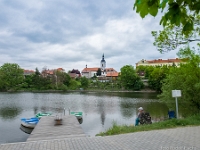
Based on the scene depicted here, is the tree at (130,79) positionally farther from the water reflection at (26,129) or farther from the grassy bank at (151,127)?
the grassy bank at (151,127)

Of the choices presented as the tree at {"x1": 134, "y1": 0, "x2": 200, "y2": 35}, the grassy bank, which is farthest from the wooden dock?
the tree at {"x1": 134, "y1": 0, "x2": 200, "y2": 35}

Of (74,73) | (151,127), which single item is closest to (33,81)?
(74,73)

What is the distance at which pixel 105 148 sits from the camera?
20.1 feet

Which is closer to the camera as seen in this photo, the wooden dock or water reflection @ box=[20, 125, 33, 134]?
the wooden dock

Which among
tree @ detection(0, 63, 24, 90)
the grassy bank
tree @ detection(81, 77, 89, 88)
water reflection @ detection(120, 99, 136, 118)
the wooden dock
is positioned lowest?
water reflection @ detection(120, 99, 136, 118)

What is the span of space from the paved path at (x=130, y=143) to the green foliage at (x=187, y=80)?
7.55 meters

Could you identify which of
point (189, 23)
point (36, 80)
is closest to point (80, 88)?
point (36, 80)

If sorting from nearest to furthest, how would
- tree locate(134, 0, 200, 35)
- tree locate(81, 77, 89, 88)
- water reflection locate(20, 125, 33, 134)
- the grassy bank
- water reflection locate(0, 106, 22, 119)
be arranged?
tree locate(134, 0, 200, 35) → the grassy bank → water reflection locate(20, 125, 33, 134) → water reflection locate(0, 106, 22, 119) → tree locate(81, 77, 89, 88)

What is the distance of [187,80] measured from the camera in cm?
1453

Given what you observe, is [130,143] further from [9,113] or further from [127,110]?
[9,113]

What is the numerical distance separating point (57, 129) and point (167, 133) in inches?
263

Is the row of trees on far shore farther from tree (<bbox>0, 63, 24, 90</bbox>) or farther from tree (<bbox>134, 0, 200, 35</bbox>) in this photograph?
tree (<bbox>134, 0, 200, 35</bbox>)

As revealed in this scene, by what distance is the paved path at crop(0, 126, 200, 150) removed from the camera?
6.16 meters

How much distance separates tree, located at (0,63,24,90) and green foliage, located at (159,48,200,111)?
6723 centimetres
